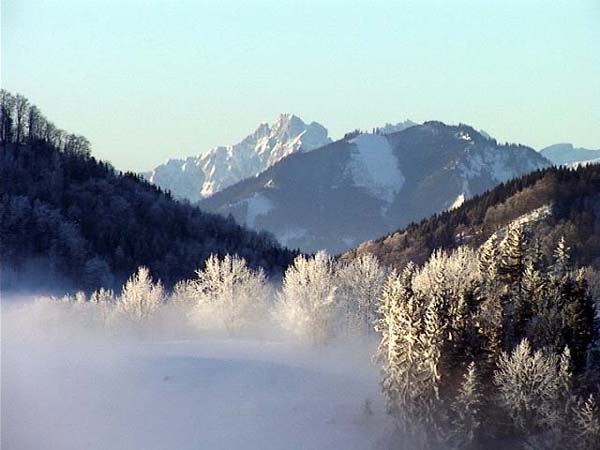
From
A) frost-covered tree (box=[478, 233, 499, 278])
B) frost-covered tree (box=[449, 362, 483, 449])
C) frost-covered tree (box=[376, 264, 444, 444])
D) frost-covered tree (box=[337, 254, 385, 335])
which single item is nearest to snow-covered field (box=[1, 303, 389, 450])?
frost-covered tree (box=[376, 264, 444, 444])

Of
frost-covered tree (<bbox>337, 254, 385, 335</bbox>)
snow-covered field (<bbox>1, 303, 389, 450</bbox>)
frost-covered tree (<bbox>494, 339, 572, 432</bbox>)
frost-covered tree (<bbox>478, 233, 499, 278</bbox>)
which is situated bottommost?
snow-covered field (<bbox>1, 303, 389, 450</bbox>)

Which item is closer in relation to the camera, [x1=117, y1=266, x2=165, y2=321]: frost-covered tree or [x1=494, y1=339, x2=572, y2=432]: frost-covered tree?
[x1=494, y1=339, x2=572, y2=432]: frost-covered tree

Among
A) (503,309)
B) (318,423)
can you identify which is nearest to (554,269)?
(503,309)

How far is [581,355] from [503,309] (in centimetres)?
784

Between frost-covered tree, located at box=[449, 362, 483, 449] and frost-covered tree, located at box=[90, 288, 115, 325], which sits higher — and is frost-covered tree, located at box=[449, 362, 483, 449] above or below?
below

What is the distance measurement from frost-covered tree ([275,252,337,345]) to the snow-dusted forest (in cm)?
32

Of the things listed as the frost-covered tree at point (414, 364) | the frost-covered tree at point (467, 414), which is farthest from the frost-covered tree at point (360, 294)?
the frost-covered tree at point (467, 414)

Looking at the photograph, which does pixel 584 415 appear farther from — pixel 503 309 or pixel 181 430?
pixel 181 430

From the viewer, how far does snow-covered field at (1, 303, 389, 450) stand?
312 feet

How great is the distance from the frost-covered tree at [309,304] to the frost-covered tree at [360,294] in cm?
313

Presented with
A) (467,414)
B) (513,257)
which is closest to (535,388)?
(467,414)

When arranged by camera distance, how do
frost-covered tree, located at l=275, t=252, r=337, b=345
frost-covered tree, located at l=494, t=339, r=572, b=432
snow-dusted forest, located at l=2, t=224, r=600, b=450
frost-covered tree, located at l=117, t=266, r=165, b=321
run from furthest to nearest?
frost-covered tree, located at l=117, t=266, r=165, b=321 < frost-covered tree, located at l=275, t=252, r=337, b=345 < snow-dusted forest, located at l=2, t=224, r=600, b=450 < frost-covered tree, located at l=494, t=339, r=572, b=432

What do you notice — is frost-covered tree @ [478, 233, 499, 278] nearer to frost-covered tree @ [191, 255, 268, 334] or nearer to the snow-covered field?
the snow-covered field

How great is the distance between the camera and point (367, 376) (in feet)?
371
